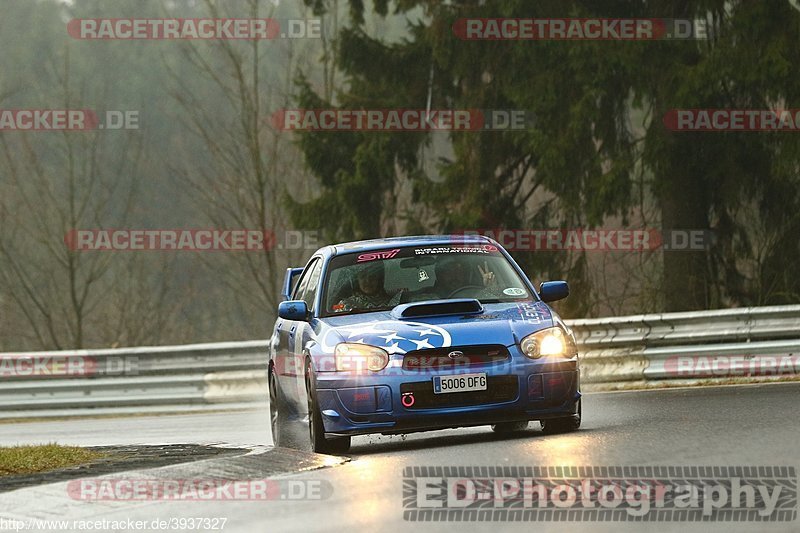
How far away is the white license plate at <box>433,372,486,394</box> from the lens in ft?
33.6

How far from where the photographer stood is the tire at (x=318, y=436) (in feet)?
34.8

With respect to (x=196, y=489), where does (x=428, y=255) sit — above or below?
above

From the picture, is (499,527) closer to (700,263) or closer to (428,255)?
(428,255)

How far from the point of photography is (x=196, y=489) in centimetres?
845

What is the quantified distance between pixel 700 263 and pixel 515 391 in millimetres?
14376

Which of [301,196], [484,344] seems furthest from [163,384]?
[301,196]
